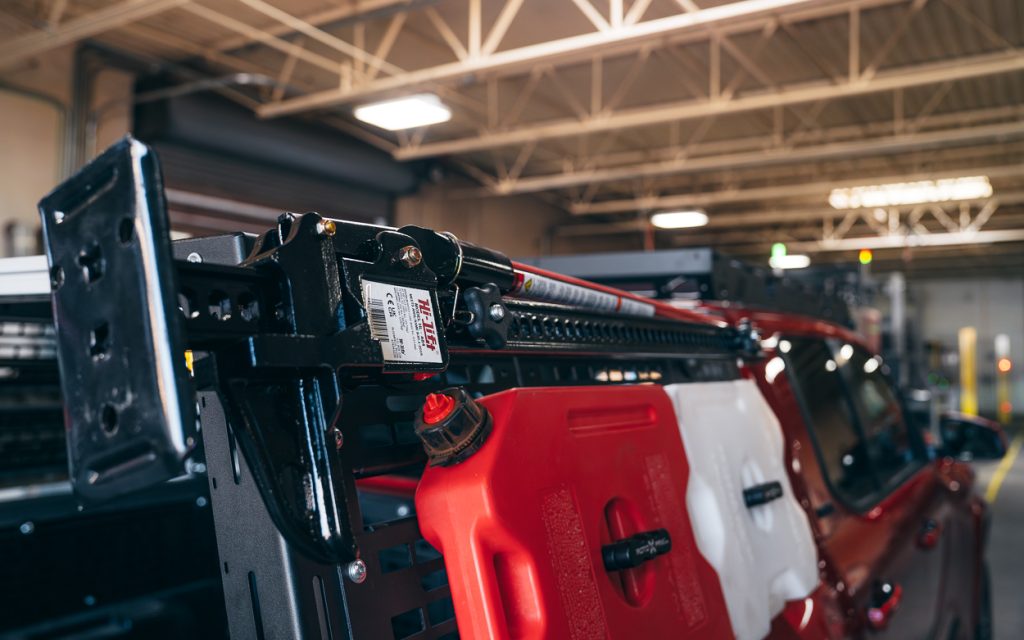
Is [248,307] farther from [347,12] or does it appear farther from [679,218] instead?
[679,218]

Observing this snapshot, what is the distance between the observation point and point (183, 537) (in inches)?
70.6

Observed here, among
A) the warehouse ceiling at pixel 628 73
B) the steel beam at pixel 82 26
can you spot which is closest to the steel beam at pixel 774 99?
the warehouse ceiling at pixel 628 73

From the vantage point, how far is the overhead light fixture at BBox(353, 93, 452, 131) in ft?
27.1

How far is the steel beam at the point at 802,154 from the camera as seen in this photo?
34.7ft

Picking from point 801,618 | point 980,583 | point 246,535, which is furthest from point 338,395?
point 980,583

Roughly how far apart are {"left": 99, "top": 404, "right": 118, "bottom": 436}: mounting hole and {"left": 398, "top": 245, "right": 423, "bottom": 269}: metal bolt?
0.34 metres

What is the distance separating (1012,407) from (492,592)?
2693 cm

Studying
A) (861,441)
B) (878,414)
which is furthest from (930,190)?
(861,441)

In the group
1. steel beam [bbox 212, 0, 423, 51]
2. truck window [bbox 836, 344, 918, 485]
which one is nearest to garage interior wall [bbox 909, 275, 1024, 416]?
steel beam [bbox 212, 0, 423, 51]

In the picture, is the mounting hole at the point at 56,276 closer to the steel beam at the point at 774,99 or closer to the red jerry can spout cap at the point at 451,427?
the red jerry can spout cap at the point at 451,427

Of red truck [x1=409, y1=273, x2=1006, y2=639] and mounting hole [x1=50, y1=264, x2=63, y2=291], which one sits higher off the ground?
mounting hole [x1=50, y1=264, x2=63, y2=291]

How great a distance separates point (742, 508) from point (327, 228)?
855 mm

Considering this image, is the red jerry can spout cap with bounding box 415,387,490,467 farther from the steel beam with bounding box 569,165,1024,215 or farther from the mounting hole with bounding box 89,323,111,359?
the steel beam with bounding box 569,165,1024,215

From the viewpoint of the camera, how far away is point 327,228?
2.83 ft
